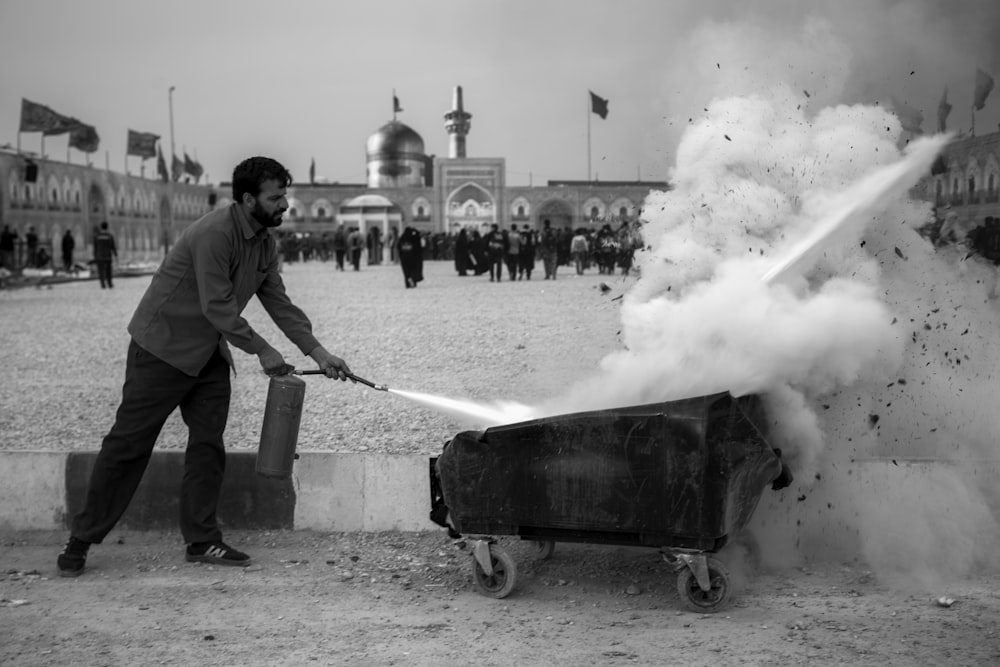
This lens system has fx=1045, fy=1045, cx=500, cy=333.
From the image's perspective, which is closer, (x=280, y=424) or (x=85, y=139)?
(x=280, y=424)

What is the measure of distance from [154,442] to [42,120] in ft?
133

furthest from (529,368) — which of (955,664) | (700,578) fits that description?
(955,664)

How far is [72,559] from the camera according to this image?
15.2ft

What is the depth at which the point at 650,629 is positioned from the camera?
3881mm

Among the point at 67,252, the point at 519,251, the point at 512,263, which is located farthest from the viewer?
the point at 67,252

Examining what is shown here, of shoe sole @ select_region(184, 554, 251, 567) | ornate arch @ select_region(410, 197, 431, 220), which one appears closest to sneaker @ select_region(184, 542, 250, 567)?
shoe sole @ select_region(184, 554, 251, 567)

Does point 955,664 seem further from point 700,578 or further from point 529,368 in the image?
point 529,368

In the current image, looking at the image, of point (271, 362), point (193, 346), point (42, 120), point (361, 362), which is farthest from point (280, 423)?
point (42, 120)

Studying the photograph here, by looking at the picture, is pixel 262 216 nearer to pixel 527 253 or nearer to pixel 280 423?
pixel 280 423

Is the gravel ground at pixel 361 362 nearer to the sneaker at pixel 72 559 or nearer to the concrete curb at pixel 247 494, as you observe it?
the concrete curb at pixel 247 494

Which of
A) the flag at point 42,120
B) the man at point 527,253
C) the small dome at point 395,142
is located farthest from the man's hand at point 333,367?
the small dome at point 395,142

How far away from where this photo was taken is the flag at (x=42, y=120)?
39.9m

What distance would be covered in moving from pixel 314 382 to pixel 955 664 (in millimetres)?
6425

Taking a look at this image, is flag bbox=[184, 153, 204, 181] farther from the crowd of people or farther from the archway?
the crowd of people
